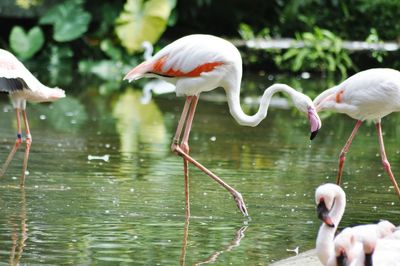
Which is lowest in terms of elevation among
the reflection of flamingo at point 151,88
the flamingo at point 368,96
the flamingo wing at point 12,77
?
the reflection of flamingo at point 151,88

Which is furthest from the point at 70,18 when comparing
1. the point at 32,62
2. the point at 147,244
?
the point at 147,244

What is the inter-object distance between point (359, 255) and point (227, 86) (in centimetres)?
319

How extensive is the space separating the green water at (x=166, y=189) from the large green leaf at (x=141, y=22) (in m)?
6.88

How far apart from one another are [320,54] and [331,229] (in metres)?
15.6

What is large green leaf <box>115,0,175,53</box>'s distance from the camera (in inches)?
786

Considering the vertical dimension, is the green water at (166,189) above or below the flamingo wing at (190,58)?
below

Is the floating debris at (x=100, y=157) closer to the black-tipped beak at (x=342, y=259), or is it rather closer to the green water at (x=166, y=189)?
the green water at (x=166, y=189)

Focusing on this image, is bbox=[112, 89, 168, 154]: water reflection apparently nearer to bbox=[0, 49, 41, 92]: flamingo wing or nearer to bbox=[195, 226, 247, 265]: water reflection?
bbox=[0, 49, 41, 92]: flamingo wing

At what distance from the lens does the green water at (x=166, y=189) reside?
608cm

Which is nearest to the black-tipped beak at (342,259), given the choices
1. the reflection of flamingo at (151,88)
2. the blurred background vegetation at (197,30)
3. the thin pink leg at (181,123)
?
the thin pink leg at (181,123)

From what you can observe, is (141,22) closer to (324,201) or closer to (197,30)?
(197,30)

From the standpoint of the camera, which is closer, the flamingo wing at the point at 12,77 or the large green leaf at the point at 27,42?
the flamingo wing at the point at 12,77

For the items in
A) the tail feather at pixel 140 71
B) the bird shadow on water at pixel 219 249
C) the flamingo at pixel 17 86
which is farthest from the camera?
the flamingo at pixel 17 86

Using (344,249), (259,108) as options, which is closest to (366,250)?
(344,249)
